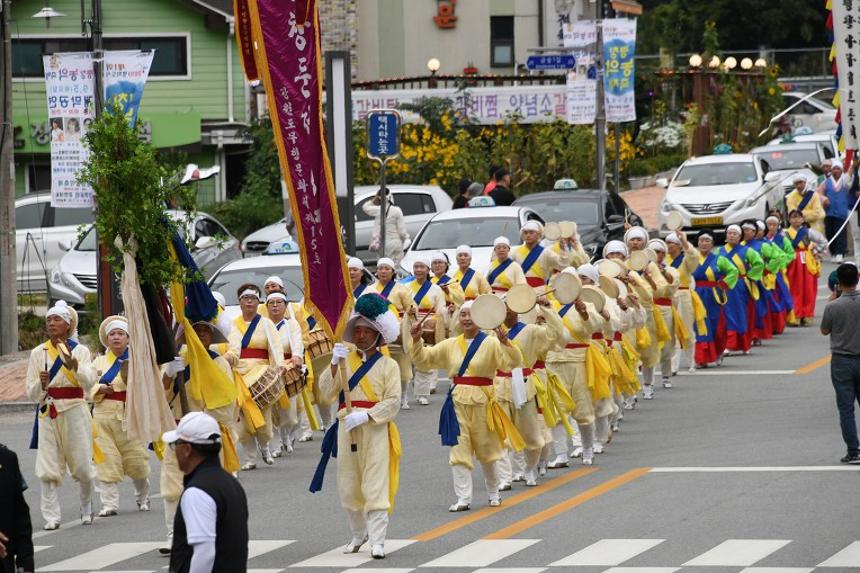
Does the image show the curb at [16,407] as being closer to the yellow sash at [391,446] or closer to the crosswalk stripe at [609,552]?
the yellow sash at [391,446]

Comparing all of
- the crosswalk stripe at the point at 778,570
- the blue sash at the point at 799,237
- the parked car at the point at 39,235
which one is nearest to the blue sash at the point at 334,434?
the crosswalk stripe at the point at 778,570

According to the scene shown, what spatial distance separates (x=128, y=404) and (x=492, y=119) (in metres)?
27.7

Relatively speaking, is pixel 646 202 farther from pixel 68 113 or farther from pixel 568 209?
pixel 68 113

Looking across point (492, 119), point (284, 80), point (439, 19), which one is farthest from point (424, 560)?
point (439, 19)

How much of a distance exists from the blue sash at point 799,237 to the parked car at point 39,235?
37.2 ft

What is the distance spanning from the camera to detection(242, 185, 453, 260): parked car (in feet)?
104

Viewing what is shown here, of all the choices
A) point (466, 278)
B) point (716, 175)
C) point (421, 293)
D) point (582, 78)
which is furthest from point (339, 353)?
point (716, 175)

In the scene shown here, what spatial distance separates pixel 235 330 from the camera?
18.1 meters

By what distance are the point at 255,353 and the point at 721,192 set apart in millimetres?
18457

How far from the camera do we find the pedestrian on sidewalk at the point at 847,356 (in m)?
16.5

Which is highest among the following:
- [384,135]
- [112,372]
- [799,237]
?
[384,135]

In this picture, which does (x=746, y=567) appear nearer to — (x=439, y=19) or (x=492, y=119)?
(x=492, y=119)

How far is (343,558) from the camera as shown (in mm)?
13266

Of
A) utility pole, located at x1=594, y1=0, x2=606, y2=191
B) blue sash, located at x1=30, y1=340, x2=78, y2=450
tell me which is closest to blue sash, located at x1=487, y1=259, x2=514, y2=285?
blue sash, located at x1=30, y1=340, x2=78, y2=450
